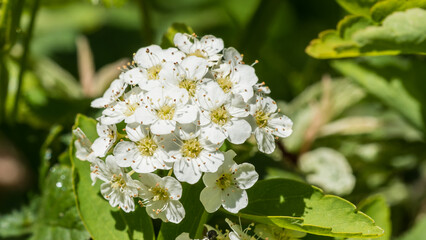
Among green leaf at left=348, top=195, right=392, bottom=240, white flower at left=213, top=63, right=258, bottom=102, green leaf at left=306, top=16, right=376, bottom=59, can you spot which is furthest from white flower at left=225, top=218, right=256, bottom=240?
green leaf at left=306, top=16, right=376, bottom=59

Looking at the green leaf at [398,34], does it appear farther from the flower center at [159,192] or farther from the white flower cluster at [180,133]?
the flower center at [159,192]

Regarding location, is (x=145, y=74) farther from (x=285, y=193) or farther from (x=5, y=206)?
(x=5, y=206)

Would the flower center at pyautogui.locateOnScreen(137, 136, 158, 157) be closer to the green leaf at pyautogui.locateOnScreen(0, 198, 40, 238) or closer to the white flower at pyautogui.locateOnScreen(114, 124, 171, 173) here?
the white flower at pyautogui.locateOnScreen(114, 124, 171, 173)

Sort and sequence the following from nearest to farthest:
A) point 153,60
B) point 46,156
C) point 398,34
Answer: point 153,60
point 398,34
point 46,156

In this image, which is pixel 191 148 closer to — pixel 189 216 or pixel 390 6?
pixel 189 216

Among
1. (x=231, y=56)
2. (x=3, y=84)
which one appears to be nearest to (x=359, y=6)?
(x=231, y=56)
